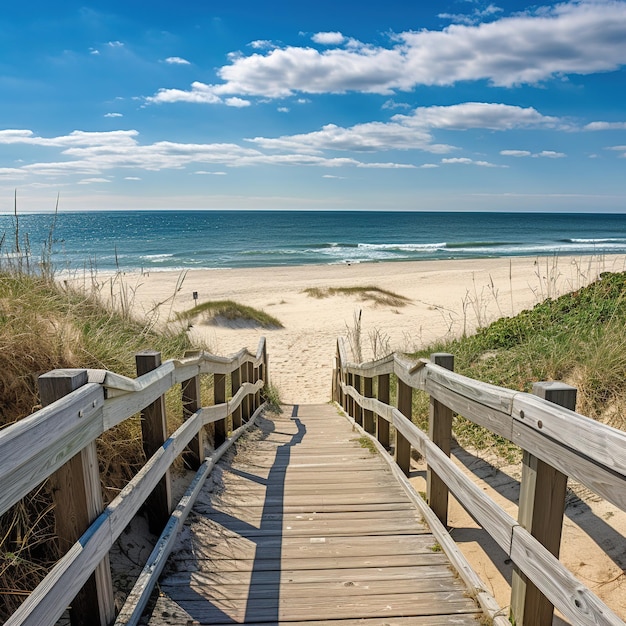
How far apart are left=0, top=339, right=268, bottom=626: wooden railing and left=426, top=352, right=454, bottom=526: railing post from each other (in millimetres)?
1635

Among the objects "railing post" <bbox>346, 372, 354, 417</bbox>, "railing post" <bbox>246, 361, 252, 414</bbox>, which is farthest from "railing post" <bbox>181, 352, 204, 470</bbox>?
"railing post" <bbox>346, 372, 354, 417</bbox>

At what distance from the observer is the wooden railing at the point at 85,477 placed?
5.38 feet

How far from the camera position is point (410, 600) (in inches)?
104

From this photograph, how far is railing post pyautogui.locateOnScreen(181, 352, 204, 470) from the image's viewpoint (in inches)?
163

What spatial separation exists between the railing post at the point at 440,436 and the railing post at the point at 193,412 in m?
1.83

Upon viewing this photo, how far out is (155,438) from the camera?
3.19m

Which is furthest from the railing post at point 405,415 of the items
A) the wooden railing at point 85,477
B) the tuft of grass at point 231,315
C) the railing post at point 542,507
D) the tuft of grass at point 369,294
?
the tuft of grass at point 369,294

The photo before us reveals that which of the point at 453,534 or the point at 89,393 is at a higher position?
the point at 89,393

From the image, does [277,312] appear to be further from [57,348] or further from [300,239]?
[300,239]

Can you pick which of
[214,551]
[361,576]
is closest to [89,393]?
[214,551]

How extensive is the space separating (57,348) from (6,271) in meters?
2.12

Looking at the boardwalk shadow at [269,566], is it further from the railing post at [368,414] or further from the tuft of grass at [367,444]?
the railing post at [368,414]

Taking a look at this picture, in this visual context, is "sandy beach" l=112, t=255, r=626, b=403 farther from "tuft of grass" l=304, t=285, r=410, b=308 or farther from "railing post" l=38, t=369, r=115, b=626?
"railing post" l=38, t=369, r=115, b=626

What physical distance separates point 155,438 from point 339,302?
1968 cm
